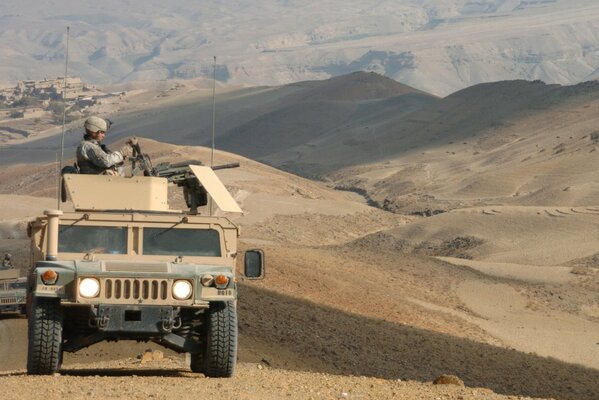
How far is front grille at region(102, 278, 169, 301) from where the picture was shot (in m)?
12.2

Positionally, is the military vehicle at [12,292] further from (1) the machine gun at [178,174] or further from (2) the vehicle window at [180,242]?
(2) the vehicle window at [180,242]

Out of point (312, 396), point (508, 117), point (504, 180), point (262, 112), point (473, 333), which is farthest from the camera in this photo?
point (262, 112)

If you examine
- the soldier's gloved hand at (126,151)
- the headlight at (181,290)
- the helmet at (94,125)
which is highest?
the helmet at (94,125)

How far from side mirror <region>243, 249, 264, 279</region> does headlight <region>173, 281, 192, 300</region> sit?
0.76 m

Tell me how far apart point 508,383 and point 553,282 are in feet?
61.2

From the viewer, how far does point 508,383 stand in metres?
22.1

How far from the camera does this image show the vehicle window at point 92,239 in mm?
12836

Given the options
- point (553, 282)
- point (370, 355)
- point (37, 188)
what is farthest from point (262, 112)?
point (370, 355)

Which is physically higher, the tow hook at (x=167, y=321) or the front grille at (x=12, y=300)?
the tow hook at (x=167, y=321)

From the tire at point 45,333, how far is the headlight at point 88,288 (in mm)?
422

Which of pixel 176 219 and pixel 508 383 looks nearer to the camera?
pixel 176 219

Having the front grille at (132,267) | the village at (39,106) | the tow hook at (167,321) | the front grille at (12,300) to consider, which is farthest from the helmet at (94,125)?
the village at (39,106)

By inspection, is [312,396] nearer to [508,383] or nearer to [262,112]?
[508,383]

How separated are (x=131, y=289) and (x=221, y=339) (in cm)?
101
